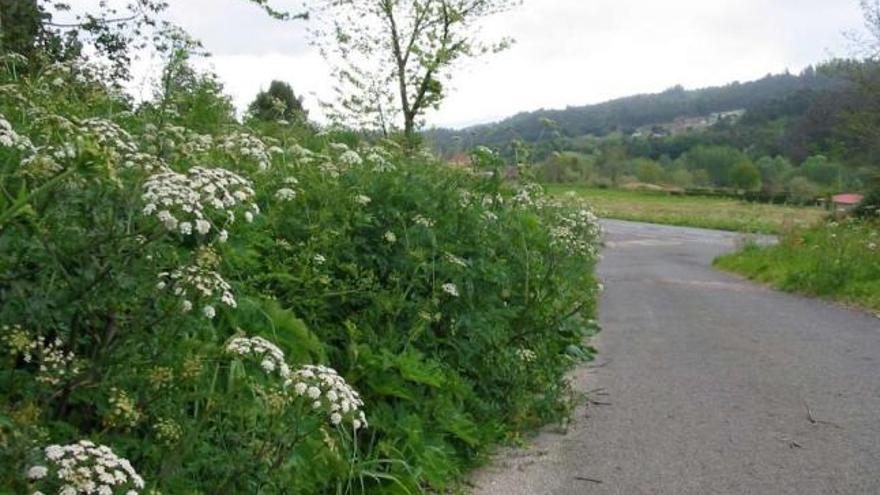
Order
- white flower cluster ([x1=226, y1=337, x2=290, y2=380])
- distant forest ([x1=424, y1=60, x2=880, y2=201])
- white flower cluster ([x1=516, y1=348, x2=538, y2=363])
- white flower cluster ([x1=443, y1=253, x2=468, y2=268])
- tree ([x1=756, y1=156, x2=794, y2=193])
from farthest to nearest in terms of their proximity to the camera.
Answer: tree ([x1=756, y1=156, x2=794, y2=193]) < distant forest ([x1=424, y1=60, x2=880, y2=201]) < white flower cluster ([x1=516, y1=348, x2=538, y2=363]) < white flower cluster ([x1=443, y1=253, x2=468, y2=268]) < white flower cluster ([x1=226, y1=337, x2=290, y2=380])

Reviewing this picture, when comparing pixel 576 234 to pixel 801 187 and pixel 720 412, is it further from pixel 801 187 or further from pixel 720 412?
pixel 801 187

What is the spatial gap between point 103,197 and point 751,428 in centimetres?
470

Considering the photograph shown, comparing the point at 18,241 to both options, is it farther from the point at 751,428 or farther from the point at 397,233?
the point at 751,428

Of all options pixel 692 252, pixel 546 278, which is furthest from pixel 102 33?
pixel 692 252

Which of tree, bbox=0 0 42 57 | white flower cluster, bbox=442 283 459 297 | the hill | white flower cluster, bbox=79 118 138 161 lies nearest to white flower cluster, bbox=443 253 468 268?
white flower cluster, bbox=442 283 459 297

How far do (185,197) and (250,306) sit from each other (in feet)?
4.25

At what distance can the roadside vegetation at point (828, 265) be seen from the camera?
1314 cm

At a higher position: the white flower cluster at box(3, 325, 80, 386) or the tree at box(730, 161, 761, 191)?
the white flower cluster at box(3, 325, 80, 386)

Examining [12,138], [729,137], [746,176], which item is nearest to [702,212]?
[746,176]

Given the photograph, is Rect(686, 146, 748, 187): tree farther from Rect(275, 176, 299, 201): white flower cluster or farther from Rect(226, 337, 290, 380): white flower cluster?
Rect(226, 337, 290, 380): white flower cluster

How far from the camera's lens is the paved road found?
4977 millimetres

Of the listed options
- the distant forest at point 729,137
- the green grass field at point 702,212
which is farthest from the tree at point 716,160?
the green grass field at point 702,212

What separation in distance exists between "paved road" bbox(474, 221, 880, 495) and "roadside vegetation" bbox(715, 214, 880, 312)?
58.2 inches

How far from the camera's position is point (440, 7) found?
2117 cm
